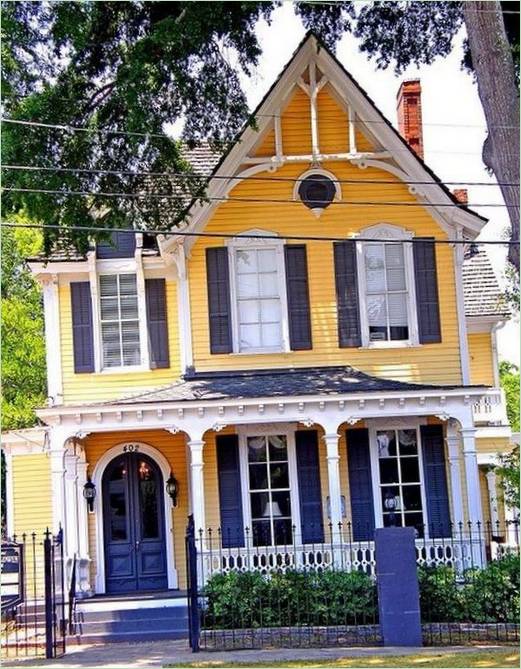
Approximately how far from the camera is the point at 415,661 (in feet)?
46.3

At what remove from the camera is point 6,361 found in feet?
102

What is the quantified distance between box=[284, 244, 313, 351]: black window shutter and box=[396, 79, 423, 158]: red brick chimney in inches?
265

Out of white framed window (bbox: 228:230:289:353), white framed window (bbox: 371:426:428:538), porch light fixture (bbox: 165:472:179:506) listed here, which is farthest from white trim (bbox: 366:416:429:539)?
Answer: porch light fixture (bbox: 165:472:179:506)

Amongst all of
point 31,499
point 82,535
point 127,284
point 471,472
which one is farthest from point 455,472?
point 31,499

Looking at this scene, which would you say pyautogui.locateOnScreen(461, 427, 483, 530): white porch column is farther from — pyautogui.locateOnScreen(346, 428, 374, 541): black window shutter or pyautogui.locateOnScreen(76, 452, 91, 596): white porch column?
pyautogui.locateOnScreen(76, 452, 91, 596): white porch column

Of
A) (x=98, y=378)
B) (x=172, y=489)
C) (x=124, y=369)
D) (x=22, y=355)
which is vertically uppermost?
(x=22, y=355)

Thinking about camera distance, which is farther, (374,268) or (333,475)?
(374,268)

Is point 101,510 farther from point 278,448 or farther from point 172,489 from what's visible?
point 278,448

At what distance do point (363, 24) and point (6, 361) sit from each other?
607 inches

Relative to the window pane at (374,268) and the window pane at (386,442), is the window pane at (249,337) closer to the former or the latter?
the window pane at (374,268)

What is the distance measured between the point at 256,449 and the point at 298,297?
111 inches

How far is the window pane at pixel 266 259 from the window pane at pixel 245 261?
91 mm

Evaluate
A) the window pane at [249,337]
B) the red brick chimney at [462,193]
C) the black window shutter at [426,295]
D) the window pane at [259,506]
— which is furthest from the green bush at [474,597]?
the red brick chimney at [462,193]

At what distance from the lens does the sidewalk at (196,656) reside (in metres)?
14.8
